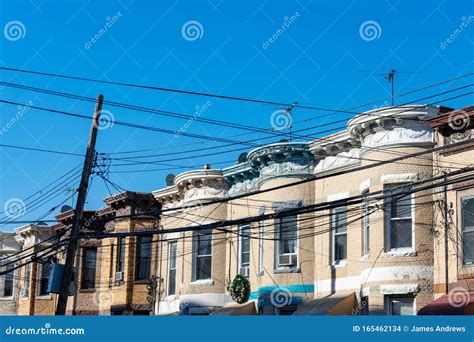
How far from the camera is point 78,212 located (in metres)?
24.0

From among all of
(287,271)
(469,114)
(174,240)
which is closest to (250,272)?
(287,271)

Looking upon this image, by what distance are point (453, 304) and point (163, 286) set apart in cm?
1542

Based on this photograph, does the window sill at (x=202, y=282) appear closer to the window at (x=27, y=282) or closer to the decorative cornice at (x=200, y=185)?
the decorative cornice at (x=200, y=185)

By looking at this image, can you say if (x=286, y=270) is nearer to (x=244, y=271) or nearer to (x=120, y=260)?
(x=244, y=271)

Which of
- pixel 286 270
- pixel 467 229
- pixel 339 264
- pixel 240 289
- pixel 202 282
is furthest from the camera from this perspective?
pixel 202 282

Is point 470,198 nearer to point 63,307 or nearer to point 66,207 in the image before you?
point 63,307

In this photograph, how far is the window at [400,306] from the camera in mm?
23484

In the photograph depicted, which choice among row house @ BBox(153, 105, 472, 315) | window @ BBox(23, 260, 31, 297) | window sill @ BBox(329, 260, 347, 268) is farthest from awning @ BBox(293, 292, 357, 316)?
window @ BBox(23, 260, 31, 297)

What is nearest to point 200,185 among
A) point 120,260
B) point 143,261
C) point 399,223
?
point 143,261

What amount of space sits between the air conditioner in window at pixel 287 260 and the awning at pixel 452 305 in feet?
19.2

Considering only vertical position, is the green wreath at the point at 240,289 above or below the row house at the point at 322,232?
below

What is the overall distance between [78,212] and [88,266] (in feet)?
53.2

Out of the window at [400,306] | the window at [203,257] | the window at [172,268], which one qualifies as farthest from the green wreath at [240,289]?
the window at [400,306]

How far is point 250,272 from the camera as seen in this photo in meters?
29.4
